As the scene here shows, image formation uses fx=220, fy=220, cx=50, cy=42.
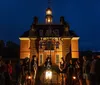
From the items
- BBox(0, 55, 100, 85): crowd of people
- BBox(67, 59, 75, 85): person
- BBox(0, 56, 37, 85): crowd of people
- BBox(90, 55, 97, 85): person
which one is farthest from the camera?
BBox(67, 59, 75, 85): person

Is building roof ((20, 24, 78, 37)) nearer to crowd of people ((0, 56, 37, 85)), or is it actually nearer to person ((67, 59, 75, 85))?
person ((67, 59, 75, 85))

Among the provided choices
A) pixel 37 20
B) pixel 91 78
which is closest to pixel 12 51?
pixel 37 20

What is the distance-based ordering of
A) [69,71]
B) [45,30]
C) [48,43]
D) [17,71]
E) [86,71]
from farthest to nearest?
[45,30], [48,43], [69,71], [17,71], [86,71]

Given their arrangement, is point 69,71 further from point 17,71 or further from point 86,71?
point 17,71

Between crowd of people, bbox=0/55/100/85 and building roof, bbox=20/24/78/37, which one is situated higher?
building roof, bbox=20/24/78/37

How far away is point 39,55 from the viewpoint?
43094 mm

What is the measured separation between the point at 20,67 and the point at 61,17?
36.1 meters

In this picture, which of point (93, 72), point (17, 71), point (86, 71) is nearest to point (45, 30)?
point (17, 71)

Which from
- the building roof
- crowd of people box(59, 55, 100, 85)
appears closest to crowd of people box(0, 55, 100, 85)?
crowd of people box(59, 55, 100, 85)

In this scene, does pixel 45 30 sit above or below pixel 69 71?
above

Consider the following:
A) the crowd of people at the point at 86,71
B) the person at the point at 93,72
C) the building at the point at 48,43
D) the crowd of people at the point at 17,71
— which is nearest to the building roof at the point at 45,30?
the building at the point at 48,43

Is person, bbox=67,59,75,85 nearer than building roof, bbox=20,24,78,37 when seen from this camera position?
Yes

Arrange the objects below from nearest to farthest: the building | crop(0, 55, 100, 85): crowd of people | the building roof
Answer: crop(0, 55, 100, 85): crowd of people, the building, the building roof

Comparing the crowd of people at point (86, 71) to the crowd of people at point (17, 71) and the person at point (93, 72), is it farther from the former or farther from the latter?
the crowd of people at point (17, 71)
